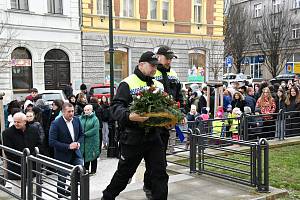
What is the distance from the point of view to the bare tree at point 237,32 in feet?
145

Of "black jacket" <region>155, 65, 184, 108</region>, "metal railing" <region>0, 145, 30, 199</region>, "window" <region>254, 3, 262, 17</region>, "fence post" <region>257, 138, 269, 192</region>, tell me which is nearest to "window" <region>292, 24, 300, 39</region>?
"window" <region>254, 3, 262, 17</region>

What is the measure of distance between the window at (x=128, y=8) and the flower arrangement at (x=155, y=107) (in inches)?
906

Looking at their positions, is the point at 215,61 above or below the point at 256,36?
below

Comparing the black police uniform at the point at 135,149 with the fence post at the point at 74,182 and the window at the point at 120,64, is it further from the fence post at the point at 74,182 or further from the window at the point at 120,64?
the window at the point at 120,64

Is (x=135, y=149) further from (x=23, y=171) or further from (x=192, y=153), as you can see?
(x=192, y=153)

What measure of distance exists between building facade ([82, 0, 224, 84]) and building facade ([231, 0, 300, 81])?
15.9 meters

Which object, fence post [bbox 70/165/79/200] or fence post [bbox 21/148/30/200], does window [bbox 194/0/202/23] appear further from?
fence post [bbox 70/165/79/200]

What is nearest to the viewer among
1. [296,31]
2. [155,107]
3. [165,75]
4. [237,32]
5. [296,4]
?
[155,107]

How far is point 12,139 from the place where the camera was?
6969mm

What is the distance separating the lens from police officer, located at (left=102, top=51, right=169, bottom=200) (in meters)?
5.39

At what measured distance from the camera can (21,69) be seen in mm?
23547

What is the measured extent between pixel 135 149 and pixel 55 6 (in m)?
21.0

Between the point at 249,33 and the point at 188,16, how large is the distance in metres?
17.0

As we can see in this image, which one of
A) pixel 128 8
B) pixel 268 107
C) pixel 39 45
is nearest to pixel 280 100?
pixel 268 107
